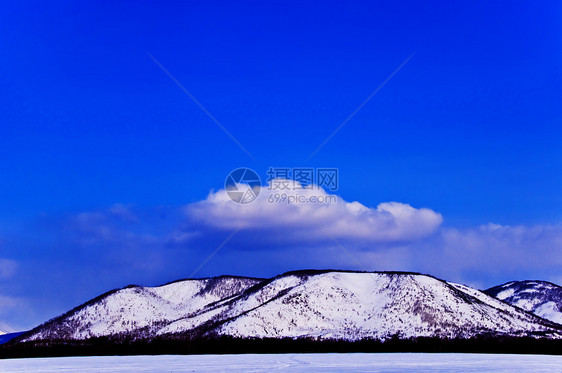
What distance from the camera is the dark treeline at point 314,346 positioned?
15100 cm

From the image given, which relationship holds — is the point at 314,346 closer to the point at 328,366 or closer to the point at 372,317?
the point at 372,317

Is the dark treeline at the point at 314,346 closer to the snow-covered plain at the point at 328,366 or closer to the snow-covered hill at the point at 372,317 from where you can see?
the snow-covered hill at the point at 372,317

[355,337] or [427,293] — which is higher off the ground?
[427,293]

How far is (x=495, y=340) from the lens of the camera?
513ft

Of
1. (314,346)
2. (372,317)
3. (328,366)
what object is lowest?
(328,366)

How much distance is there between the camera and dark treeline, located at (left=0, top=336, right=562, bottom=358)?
15100cm

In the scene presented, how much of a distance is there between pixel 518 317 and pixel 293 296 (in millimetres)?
66466

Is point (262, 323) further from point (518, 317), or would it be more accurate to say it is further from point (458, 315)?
point (518, 317)

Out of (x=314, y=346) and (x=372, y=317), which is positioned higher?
(x=372, y=317)

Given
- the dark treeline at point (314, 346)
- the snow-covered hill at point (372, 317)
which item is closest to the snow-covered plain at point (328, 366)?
the dark treeline at point (314, 346)

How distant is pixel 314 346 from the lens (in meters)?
158

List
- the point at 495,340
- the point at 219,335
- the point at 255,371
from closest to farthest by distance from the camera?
the point at 255,371 < the point at 495,340 < the point at 219,335

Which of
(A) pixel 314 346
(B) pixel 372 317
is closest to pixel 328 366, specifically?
(A) pixel 314 346

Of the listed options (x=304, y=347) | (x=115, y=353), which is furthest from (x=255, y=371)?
(x=115, y=353)
